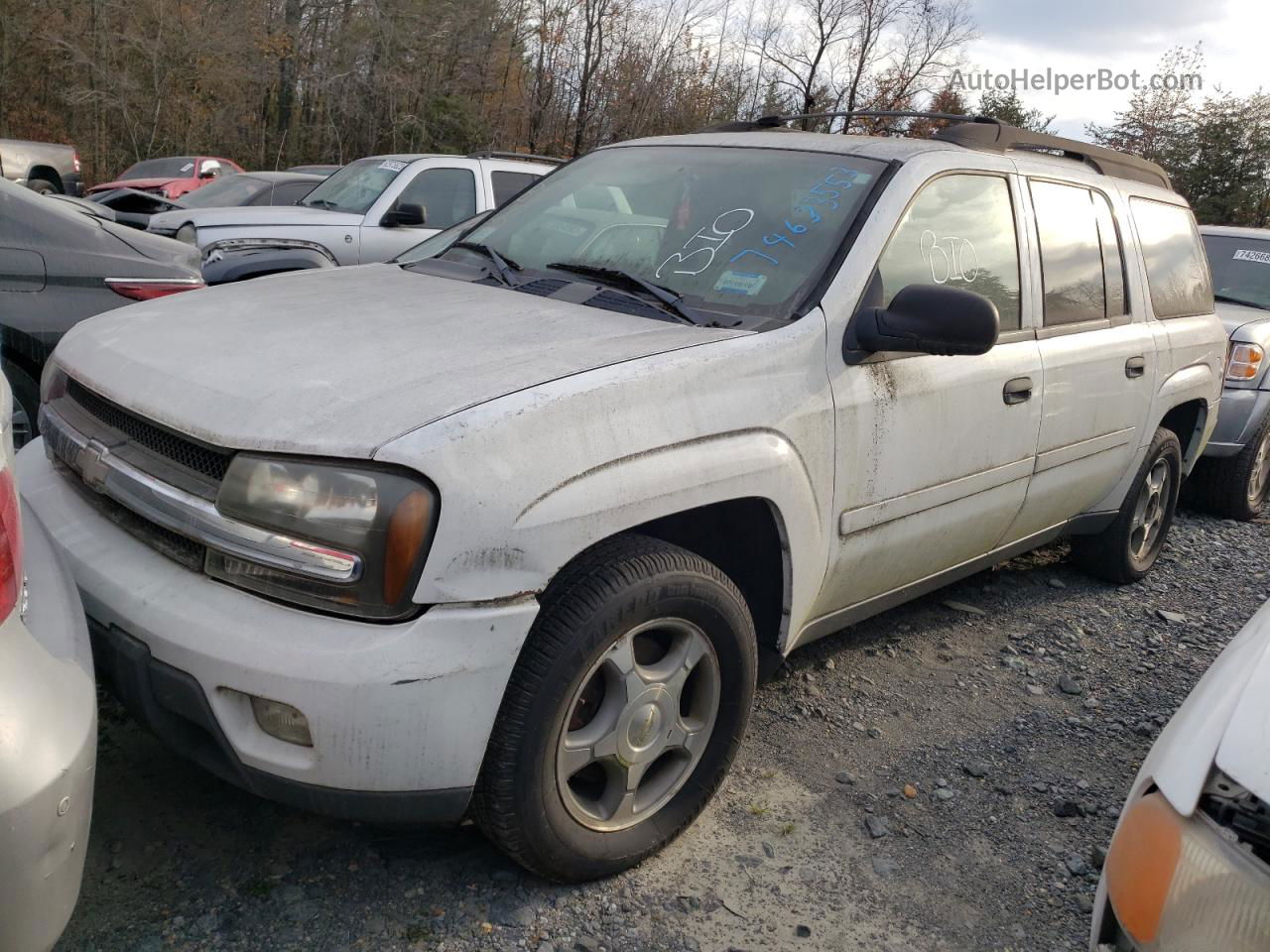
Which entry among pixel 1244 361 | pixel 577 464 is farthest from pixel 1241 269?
pixel 577 464

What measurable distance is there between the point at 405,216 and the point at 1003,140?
18.5ft

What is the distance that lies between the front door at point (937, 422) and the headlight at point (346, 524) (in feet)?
4.13

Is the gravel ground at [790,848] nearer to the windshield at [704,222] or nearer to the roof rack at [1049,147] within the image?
the windshield at [704,222]

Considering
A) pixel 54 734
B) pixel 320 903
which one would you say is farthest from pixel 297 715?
pixel 320 903

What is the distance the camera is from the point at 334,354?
2418 mm

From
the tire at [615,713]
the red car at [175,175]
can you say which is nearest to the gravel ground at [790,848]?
the tire at [615,713]

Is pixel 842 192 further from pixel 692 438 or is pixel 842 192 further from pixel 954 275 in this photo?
pixel 692 438

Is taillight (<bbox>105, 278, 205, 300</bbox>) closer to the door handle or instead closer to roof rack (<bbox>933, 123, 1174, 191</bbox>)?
roof rack (<bbox>933, 123, 1174, 191</bbox>)

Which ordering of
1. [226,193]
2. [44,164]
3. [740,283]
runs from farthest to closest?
[44,164] < [226,193] < [740,283]

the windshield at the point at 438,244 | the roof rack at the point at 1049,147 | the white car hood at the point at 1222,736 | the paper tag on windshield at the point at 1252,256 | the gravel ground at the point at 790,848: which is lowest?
the gravel ground at the point at 790,848

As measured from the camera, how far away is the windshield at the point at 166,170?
1958 cm

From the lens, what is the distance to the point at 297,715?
202 cm

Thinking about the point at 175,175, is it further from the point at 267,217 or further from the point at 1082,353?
the point at 1082,353

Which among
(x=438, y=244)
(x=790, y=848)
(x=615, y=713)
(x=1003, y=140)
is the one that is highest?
(x=1003, y=140)
